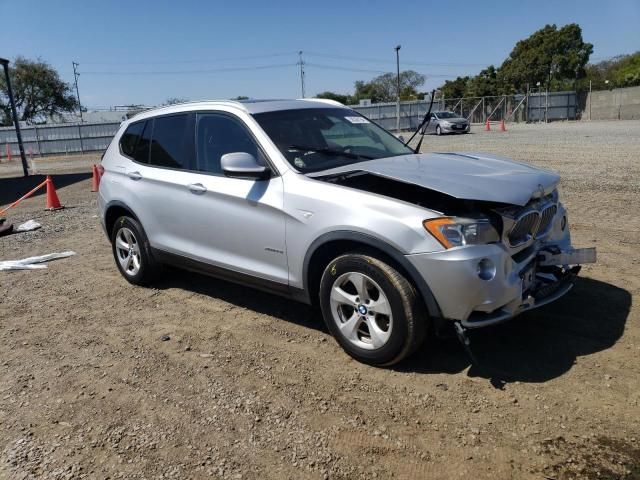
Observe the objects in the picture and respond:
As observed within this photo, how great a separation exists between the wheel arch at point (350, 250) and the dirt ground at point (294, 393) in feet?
1.79

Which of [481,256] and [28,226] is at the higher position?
[481,256]

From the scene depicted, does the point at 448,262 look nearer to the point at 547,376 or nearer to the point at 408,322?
the point at 408,322

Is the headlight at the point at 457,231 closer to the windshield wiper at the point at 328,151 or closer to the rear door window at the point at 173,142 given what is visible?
the windshield wiper at the point at 328,151

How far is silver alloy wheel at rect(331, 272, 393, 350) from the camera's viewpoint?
349 centimetres

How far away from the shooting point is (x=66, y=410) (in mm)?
3432

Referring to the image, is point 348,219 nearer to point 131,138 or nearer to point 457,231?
point 457,231

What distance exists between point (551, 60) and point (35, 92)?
56736 mm

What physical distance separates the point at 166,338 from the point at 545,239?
3.03 meters

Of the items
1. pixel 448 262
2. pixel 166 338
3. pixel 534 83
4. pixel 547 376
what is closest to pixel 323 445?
pixel 448 262

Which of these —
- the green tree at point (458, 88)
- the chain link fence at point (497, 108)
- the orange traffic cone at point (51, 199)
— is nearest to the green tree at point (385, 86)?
the green tree at point (458, 88)

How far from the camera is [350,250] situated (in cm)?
363

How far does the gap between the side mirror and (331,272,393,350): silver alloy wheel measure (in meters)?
1.03

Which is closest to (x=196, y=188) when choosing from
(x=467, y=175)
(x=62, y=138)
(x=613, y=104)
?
(x=467, y=175)

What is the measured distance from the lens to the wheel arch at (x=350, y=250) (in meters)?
3.28
